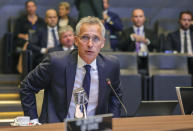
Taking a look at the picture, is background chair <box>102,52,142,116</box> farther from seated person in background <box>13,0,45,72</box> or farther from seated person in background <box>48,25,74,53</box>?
seated person in background <box>13,0,45,72</box>

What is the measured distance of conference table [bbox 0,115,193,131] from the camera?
6.40 ft

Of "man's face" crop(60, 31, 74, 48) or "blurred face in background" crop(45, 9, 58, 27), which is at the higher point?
"blurred face in background" crop(45, 9, 58, 27)

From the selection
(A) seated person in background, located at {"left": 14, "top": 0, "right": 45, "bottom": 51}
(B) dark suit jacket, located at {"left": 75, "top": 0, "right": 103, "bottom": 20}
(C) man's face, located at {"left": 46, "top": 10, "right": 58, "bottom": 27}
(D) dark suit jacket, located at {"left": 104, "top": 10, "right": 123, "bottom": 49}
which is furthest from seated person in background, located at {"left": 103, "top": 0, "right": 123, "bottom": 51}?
(A) seated person in background, located at {"left": 14, "top": 0, "right": 45, "bottom": 51}

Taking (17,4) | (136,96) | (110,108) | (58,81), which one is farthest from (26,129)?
(17,4)

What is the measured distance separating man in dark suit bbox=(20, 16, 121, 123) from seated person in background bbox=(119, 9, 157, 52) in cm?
354

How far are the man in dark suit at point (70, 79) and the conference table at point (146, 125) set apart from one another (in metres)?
0.37

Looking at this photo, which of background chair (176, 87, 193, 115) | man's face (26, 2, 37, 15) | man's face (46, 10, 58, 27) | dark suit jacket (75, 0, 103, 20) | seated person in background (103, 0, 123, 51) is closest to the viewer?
background chair (176, 87, 193, 115)

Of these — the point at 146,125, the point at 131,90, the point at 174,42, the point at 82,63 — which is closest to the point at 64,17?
the point at 174,42

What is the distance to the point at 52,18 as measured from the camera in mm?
6238

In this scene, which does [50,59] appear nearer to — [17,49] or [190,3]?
[17,49]

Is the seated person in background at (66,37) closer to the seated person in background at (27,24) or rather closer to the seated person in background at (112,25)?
the seated person in background at (112,25)

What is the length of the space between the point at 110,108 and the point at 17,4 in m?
5.25

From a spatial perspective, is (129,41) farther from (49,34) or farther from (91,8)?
(49,34)

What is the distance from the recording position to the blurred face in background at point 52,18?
245 inches
